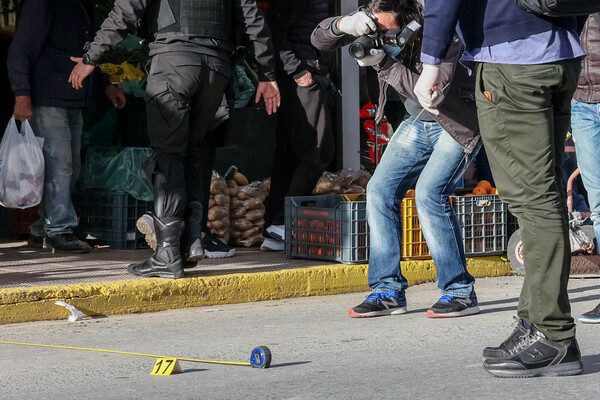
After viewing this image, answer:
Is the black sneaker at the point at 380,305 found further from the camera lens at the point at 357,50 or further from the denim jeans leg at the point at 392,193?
the camera lens at the point at 357,50

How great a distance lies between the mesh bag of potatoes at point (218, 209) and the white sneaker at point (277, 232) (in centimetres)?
37

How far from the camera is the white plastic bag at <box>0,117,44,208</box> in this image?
300 inches

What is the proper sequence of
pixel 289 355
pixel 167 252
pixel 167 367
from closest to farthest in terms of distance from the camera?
1. pixel 167 367
2. pixel 289 355
3. pixel 167 252

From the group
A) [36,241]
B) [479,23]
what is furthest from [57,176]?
[479,23]

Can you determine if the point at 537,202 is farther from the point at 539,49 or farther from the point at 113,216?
the point at 113,216

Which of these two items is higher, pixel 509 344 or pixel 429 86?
pixel 429 86

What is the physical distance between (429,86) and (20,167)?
3.99m

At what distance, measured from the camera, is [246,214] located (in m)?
8.60

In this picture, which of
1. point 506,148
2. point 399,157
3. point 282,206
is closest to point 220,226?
point 282,206

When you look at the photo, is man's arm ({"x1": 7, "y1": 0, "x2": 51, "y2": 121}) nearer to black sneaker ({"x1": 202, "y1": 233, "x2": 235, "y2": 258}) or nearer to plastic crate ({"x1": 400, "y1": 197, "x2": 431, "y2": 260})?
black sneaker ({"x1": 202, "y1": 233, "x2": 235, "y2": 258})

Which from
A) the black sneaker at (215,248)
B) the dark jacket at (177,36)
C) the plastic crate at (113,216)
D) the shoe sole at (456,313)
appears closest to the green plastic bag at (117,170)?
the plastic crate at (113,216)

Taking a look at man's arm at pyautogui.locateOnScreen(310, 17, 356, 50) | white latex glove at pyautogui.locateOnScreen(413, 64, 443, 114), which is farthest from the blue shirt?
man's arm at pyautogui.locateOnScreen(310, 17, 356, 50)

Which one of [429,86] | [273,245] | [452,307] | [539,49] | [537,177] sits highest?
[539,49]

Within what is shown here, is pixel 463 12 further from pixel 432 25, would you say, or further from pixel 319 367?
pixel 319 367
